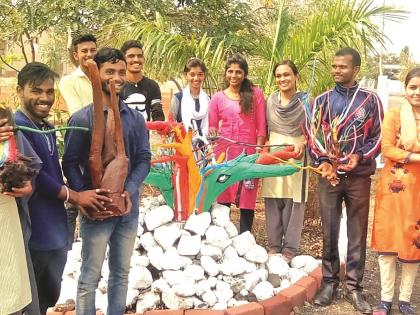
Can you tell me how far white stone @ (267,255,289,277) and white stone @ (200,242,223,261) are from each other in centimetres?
42

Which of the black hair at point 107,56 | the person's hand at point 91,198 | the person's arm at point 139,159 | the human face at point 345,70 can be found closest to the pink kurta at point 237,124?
the human face at point 345,70

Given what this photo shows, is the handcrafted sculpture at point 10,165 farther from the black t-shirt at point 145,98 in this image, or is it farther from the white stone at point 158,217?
the black t-shirt at point 145,98

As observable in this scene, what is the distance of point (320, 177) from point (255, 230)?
176cm

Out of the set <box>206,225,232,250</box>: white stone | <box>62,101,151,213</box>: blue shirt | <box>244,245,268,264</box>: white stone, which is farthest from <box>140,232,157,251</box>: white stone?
<box>62,101,151,213</box>: blue shirt

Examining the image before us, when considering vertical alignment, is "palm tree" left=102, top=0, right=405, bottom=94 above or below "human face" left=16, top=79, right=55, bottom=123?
above

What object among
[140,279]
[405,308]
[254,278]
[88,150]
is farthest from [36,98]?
[405,308]

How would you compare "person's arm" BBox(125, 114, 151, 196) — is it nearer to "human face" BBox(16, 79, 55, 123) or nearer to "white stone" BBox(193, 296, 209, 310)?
"human face" BBox(16, 79, 55, 123)

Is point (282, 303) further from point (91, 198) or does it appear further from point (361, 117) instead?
point (91, 198)

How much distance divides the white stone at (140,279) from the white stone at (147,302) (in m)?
0.07

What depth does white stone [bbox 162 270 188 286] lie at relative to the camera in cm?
331

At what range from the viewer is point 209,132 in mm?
4273

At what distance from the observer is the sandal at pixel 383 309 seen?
3.46m

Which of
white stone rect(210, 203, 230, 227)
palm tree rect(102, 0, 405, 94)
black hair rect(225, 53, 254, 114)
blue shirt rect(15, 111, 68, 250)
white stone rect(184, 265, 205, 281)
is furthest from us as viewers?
palm tree rect(102, 0, 405, 94)

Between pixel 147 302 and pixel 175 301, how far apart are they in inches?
6.9
